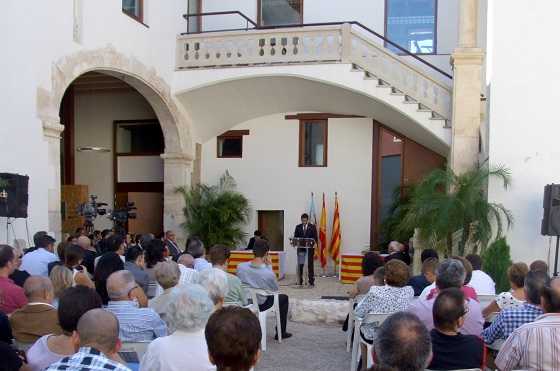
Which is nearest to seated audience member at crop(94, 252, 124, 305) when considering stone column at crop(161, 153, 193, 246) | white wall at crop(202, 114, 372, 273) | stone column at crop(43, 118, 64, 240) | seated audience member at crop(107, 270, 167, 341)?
seated audience member at crop(107, 270, 167, 341)

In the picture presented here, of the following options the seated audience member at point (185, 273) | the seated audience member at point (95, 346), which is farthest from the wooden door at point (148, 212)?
the seated audience member at point (95, 346)

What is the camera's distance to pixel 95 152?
15070mm

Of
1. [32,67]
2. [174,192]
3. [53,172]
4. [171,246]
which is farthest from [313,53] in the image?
[53,172]

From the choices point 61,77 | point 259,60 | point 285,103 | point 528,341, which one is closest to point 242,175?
point 285,103

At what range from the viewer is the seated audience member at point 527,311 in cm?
358

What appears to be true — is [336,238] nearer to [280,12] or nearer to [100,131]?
[280,12]

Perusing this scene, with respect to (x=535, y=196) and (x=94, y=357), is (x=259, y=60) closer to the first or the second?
(x=535, y=196)

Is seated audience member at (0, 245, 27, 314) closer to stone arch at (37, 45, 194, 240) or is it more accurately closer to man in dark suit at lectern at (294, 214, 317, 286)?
stone arch at (37, 45, 194, 240)

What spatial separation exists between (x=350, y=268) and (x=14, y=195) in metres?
6.43

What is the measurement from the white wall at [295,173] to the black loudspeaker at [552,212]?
540 cm

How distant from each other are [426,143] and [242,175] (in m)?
4.39

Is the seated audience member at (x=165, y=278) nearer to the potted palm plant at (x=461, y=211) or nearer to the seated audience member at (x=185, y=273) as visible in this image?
the seated audience member at (x=185, y=273)

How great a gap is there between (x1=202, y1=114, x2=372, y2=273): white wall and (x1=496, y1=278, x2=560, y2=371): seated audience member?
33.6 ft

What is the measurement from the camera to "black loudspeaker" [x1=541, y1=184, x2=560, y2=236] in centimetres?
815
